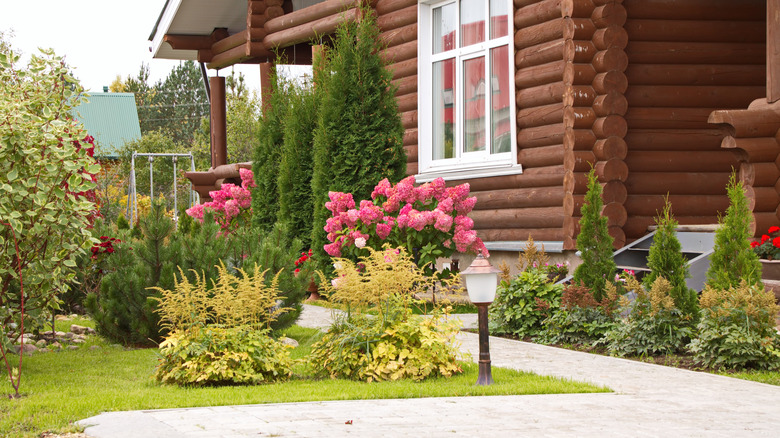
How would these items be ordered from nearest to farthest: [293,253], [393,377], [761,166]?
[393,377], [293,253], [761,166]

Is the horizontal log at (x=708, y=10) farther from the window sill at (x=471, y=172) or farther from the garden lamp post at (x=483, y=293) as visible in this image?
the garden lamp post at (x=483, y=293)

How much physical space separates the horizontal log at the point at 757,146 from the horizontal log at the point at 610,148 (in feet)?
5.23

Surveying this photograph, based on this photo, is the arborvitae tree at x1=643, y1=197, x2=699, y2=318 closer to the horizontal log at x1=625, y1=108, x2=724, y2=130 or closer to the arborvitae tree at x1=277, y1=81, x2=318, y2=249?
the horizontal log at x1=625, y1=108, x2=724, y2=130

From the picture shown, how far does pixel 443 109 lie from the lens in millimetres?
13031

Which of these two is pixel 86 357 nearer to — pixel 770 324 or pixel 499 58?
pixel 770 324

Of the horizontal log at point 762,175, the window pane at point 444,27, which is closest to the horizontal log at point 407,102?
the window pane at point 444,27

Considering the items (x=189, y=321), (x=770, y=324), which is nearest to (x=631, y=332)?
(x=770, y=324)

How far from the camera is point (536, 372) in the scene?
6883 millimetres

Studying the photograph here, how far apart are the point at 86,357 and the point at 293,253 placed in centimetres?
205

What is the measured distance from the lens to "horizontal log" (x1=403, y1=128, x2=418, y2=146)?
524 inches

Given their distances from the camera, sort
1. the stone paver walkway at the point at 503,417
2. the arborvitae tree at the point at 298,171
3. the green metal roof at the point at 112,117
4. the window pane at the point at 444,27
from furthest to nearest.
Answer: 1. the green metal roof at the point at 112,117
2. the arborvitae tree at the point at 298,171
3. the window pane at the point at 444,27
4. the stone paver walkway at the point at 503,417

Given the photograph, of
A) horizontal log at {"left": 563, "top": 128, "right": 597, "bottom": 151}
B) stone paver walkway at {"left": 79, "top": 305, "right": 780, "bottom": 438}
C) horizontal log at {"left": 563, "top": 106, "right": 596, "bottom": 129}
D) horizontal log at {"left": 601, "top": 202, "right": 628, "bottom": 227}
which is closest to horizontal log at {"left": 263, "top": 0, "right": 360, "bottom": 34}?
horizontal log at {"left": 563, "top": 106, "right": 596, "bottom": 129}

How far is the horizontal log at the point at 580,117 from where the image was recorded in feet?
34.5

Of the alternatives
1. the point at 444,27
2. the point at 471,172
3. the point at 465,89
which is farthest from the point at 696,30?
the point at 444,27
